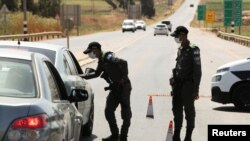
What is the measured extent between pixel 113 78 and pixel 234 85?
4.93 m

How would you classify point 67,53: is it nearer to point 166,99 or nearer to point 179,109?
point 179,109

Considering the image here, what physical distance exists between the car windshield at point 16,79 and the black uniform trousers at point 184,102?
4173 mm

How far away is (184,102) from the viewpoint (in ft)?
33.8

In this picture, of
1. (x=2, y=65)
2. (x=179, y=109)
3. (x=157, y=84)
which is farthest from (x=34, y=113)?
(x=157, y=84)

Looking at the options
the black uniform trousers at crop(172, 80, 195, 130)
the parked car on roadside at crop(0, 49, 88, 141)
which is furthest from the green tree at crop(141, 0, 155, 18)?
the parked car on roadside at crop(0, 49, 88, 141)

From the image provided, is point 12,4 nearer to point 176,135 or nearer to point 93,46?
point 93,46

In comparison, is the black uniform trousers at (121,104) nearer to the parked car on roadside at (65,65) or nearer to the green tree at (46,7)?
the parked car on roadside at (65,65)

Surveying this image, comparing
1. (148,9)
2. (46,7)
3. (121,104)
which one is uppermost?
(121,104)

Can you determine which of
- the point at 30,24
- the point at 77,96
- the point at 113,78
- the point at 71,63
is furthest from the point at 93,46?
the point at 30,24

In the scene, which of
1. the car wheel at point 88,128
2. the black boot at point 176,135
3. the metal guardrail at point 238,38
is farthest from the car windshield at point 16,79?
the metal guardrail at point 238,38

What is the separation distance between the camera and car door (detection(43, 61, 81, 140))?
6.46m

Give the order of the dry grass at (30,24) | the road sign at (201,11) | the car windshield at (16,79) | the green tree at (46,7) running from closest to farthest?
the car windshield at (16,79) < the dry grass at (30,24) < the road sign at (201,11) < the green tree at (46,7)

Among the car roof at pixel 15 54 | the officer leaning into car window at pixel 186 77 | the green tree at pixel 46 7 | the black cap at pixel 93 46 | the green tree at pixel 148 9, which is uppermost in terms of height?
the car roof at pixel 15 54

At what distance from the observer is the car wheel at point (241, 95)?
1469 cm
